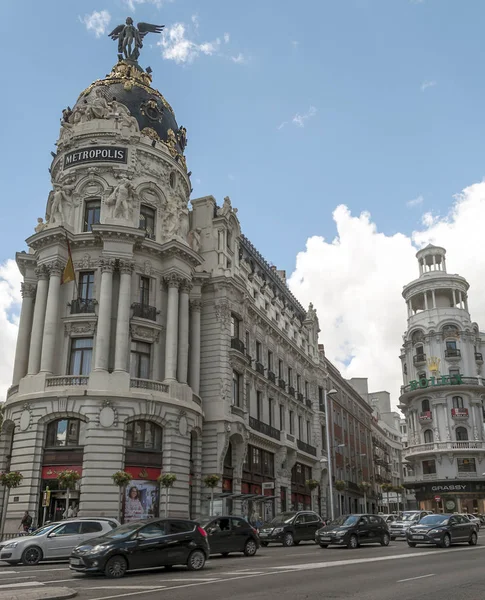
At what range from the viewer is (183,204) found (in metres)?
45.5

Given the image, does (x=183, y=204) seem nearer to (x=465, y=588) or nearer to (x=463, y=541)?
(x=463, y=541)

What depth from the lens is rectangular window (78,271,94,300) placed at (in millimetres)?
40031

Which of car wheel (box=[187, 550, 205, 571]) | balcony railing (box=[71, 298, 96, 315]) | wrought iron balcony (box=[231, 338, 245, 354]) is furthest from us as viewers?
wrought iron balcony (box=[231, 338, 245, 354])

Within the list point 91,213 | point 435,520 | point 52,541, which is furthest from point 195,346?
point 52,541

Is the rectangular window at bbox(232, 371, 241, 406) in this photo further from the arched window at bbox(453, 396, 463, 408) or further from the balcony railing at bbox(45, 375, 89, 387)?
the arched window at bbox(453, 396, 463, 408)

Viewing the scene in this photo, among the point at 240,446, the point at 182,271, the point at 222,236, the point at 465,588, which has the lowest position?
the point at 465,588

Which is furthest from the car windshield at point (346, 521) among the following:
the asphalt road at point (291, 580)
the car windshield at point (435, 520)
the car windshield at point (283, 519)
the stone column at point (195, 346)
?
the stone column at point (195, 346)

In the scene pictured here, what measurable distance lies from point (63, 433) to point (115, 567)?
20.6 meters

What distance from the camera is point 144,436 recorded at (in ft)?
122

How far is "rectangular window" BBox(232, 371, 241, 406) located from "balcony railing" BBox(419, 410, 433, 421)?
143 feet

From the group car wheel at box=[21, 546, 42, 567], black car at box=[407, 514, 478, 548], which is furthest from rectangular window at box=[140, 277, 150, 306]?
black car at box=[407, 514, 478, 548]

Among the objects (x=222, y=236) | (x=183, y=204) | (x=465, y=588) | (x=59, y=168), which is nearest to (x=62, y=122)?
(x=59, y=168)

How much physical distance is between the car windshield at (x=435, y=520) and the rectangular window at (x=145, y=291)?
21.4 m

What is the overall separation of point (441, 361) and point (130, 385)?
2251 inches
